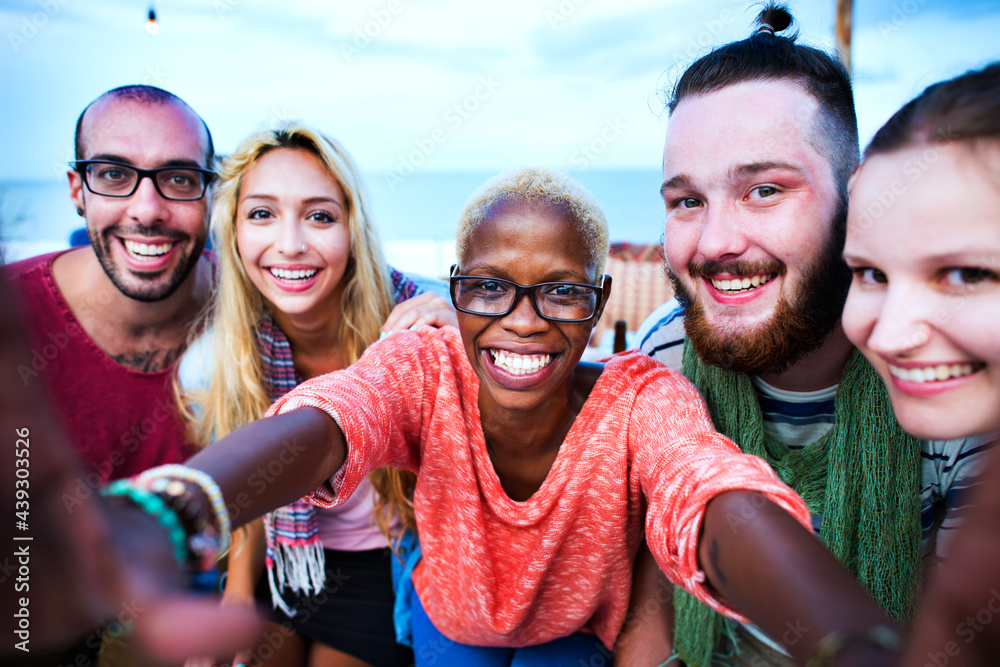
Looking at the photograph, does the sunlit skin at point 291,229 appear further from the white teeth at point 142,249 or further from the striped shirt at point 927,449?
the striped shirt at point 927,449

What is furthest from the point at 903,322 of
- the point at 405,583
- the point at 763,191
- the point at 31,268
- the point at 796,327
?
the point at 31,268

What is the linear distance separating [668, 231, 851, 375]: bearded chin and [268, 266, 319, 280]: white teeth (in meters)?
1.56

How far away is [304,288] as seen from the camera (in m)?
2.46

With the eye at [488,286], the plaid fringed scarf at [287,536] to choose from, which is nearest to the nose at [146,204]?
the plaid fringed scarf at [287,536]

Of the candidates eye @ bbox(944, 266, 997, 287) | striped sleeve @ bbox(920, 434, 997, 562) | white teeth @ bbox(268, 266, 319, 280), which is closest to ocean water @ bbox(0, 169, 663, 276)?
white teeth @ bbox(268, 266, 319, 280)

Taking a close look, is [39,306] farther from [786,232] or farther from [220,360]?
[786,232]

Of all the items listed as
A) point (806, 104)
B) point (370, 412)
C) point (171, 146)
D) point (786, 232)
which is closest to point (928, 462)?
point (786, 232)

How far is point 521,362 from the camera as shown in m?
1.68

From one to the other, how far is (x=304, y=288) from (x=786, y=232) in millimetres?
1756

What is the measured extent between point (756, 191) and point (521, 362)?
84 centimetres

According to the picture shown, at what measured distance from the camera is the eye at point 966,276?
1.03 meters

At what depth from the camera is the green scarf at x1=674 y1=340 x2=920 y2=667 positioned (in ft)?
5.73

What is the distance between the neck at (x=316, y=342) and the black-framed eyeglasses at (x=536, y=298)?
1.11 metres

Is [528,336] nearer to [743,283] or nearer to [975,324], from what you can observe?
[743,283]
